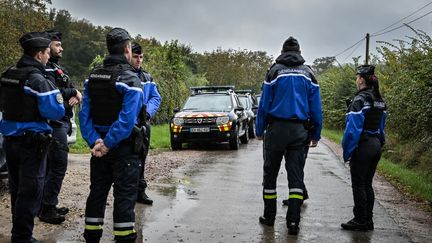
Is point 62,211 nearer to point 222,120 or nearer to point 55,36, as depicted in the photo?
point 55,36

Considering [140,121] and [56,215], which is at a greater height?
[140,121]

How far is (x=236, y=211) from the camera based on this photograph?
6.92 m

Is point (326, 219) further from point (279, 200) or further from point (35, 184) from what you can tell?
point (35, 184)

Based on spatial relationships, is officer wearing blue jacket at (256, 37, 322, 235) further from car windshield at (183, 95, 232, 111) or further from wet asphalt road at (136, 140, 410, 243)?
car windshield at (183, 95, 232, 111)

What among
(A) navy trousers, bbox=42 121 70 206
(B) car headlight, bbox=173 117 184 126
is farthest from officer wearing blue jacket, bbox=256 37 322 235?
(B) car headlight, bbox=173 117 184 126

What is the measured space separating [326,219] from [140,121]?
3201 millimetres

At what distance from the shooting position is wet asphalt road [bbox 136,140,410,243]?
→ 18.9 feet

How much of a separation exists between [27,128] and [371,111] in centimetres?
394

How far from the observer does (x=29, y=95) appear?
186 inches

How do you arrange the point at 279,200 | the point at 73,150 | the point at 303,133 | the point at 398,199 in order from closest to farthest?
the point at 303,133 → the point at 279,200 → the point at 398,199 → the point at 73,150

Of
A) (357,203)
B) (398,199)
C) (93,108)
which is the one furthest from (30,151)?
(398,199)

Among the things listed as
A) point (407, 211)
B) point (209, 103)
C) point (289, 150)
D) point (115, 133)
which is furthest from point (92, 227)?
point (209, 103)

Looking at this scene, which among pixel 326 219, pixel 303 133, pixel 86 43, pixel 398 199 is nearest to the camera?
pixel 303 133

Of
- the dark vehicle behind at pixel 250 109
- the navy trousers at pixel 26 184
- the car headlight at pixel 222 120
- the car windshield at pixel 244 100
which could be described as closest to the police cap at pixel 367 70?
the navy trousers at pixel 26 184
